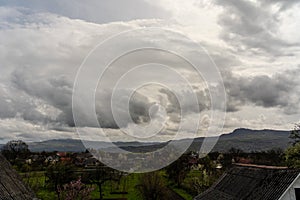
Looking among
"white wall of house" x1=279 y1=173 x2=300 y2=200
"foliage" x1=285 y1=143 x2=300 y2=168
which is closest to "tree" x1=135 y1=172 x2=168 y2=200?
"foliage" x1=285 y1=143 x2=300 y2=168

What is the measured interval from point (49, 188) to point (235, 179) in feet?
139

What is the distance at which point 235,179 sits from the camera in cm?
3192

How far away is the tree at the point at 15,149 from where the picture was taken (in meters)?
90.9

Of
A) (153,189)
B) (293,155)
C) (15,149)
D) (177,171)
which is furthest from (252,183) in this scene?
(15,149)

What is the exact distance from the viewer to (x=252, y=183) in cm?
2795

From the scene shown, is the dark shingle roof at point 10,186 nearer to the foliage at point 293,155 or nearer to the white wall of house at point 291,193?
the white wall of house at point 291,193

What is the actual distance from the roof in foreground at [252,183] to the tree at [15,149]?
6828 centimetres

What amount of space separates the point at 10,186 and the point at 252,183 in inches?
680

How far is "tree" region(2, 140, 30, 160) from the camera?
9088 cm

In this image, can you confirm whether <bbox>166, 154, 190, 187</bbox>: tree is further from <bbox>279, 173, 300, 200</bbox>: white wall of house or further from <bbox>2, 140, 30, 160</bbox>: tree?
<bbox>279, 173, 300, 200</bbox>: white wall of house

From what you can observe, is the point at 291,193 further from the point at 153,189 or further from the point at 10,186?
the point at 153,189

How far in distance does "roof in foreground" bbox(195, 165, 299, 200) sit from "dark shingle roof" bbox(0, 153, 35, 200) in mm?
15588

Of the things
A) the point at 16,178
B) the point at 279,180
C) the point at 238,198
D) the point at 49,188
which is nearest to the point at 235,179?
the point at 238,198

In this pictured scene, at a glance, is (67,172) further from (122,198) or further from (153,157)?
(153,157)
